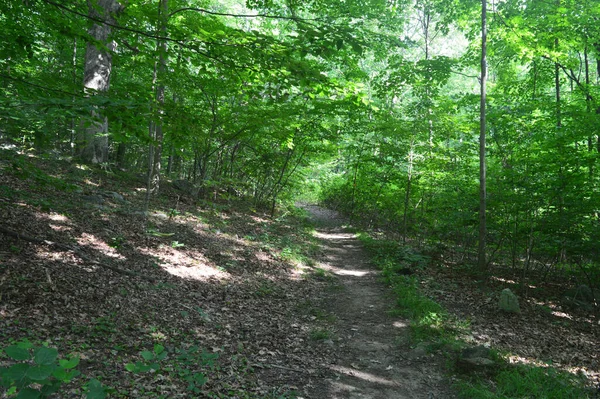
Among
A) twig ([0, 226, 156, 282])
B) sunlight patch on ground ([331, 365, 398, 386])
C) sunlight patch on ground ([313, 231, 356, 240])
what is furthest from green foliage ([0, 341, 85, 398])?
sunlight patch on ground ([313, 231, 356, 240])

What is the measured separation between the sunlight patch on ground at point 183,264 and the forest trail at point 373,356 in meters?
2.51

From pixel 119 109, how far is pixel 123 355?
2582 millimetres

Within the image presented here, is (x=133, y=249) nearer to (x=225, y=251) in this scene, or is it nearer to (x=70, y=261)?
(x=70, y=261)

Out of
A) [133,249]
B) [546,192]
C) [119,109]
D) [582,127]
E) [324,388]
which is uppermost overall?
[582,127]

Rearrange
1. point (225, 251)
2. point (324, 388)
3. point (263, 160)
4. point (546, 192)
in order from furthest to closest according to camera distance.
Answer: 1. point (263, 160)
2. point (225, 251)
3. point (546, 192)
4. point (324, 388)

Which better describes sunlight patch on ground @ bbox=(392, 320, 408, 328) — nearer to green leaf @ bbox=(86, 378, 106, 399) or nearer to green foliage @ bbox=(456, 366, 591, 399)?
green foliage @ bbox=(456, 366, 591, 399)

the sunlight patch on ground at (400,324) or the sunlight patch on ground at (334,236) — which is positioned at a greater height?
the sunlight patch on ground at (334,236)

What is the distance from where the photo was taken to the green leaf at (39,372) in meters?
1.33

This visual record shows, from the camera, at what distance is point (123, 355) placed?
149 inches

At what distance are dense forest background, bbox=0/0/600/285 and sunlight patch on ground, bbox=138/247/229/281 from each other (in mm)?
1826

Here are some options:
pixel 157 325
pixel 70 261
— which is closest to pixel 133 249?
pixel 70 261

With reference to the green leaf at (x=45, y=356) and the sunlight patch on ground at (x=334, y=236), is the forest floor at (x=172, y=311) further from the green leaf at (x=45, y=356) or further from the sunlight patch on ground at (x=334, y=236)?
the sunlight patch on ground at (x=334, y=236)

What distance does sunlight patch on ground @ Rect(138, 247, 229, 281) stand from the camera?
22.2 ft

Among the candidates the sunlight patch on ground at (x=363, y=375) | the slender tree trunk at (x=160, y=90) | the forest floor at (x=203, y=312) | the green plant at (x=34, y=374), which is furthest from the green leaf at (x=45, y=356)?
the sunlight patch on ground at (x=363, y=375)
